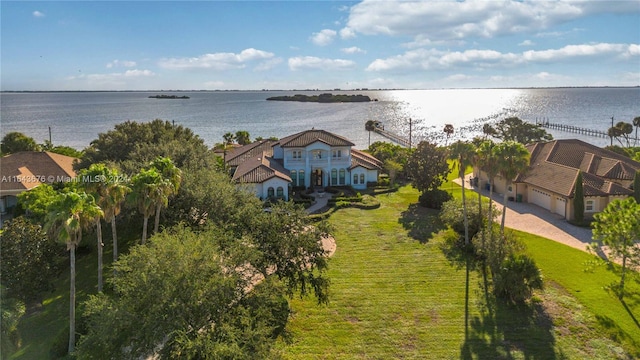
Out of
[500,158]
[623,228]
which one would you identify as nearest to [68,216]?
[500,158]

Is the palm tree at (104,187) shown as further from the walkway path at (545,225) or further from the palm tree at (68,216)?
→ the walkway path at (545,225)

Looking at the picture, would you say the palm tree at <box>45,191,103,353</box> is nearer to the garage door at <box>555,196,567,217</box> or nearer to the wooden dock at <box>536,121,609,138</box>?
the garage door at <box>555,196,567,217</box>

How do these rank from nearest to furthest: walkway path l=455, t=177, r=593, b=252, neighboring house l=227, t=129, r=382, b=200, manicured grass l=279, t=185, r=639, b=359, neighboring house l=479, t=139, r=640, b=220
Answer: manicured grass l=279, t=185, r=639, b=359
walkway path l=455, t=177, r=593, b=252
neighboring house l=479, t=139, r=640, b=220
neighboring house l=227, t=129, r=382, b=200

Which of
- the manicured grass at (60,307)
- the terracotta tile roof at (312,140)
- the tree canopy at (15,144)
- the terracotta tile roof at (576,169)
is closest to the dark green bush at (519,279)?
the terracotta tile roof at (576,169)

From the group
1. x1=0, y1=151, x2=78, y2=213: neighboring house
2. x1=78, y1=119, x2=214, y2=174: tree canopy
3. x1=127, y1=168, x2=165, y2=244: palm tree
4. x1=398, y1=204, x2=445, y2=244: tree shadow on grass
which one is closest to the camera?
x1=127, y1=168, x2=165, y2=244: palm tree

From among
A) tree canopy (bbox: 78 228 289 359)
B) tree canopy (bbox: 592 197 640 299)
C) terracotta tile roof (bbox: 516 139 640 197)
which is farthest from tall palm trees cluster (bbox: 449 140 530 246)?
tree canopy (bbox: 78 228 289 359)
